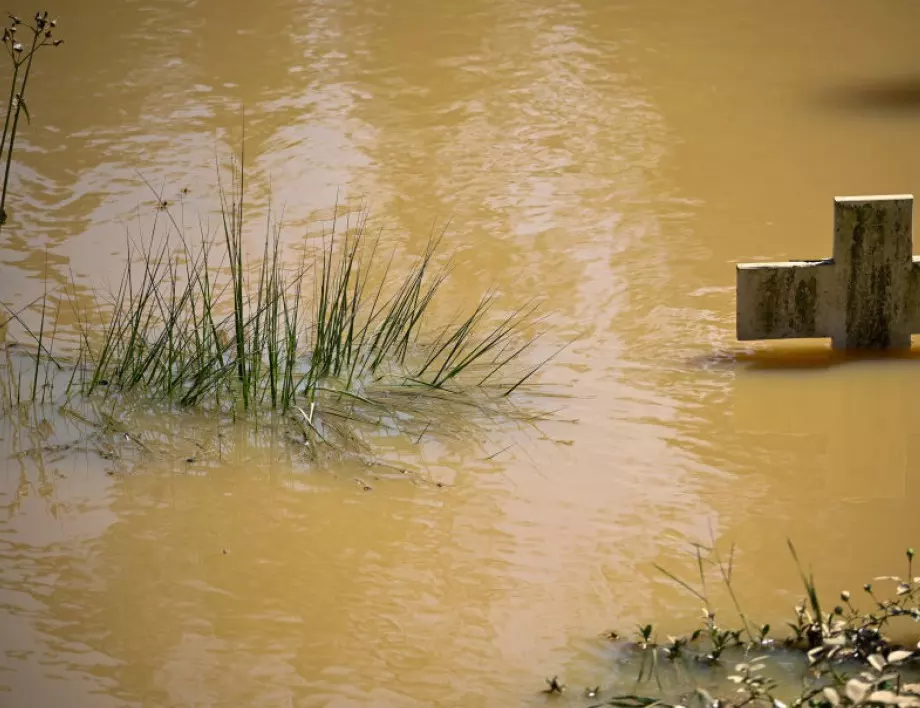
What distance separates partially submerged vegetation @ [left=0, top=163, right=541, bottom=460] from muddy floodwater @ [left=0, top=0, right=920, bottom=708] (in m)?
0.11

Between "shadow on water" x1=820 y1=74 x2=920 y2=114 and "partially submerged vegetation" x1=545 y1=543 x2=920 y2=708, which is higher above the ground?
"shadow on water" x1=820 y1=74 x2=920 y2=114

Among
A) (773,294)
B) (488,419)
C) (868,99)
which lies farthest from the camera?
(868,99)

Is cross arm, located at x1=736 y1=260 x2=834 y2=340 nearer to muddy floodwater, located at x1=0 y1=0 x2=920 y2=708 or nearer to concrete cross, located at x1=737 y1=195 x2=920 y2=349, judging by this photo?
concrete cross, located at x1=737 y1=195 x2=920 y2=349

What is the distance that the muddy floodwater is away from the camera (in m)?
2.41

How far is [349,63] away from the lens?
636 centimetres

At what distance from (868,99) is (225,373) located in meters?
3.46

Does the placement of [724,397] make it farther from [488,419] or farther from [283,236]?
[283,236]

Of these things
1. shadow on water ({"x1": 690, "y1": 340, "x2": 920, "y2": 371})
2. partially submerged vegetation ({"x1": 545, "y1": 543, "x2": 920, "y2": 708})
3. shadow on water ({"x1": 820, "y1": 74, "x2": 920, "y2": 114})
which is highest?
shadow on water ({"x1": 820, "y1": 74, "x2": 920, "y2": 114})

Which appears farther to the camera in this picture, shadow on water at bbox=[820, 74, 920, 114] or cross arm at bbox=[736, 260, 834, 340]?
shadow on water at bbox=[820, 74, 920, 114]

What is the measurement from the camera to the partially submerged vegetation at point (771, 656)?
2.13m

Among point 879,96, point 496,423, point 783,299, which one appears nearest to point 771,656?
point 496,423

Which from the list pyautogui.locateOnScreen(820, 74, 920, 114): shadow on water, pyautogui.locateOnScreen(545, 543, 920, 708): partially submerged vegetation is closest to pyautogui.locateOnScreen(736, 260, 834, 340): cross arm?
pyautogui.locateOnScreen(545, 543, 920, 708): partially submerged vegetation

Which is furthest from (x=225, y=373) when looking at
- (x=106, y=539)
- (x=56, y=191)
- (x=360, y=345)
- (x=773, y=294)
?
(x=56, y=191)

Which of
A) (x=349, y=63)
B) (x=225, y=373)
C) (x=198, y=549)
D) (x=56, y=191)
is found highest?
(x=349, y=63)
